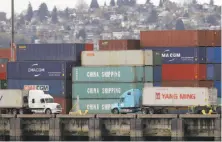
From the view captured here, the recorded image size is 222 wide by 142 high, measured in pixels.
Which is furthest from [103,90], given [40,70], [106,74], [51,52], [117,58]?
[51,52]

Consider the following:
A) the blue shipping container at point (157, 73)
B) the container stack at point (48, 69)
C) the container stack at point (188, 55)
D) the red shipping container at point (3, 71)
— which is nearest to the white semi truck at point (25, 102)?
the container stack at point (48, 69)

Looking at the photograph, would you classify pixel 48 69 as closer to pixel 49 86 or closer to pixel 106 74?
pixel 49 86

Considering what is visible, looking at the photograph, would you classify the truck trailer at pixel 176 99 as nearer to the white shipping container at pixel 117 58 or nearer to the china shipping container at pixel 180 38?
the white shipping container at pixel 117 58

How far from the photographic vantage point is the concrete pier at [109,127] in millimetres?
68438

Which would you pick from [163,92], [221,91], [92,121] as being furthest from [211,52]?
[92,121]

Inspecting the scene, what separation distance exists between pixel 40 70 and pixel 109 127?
10.7 m

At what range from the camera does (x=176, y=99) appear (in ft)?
241

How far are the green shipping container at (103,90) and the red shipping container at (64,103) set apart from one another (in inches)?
36.3

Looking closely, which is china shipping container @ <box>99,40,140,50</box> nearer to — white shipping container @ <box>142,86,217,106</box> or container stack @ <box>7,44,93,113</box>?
container stack @ <box>7,44,93,113</box>

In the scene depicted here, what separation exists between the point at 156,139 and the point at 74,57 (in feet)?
41.9

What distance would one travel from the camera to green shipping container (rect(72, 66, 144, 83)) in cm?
7631

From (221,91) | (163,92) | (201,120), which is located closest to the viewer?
(201,120)

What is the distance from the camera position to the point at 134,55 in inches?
3022

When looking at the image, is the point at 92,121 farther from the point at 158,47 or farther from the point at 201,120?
the point at 158,47
